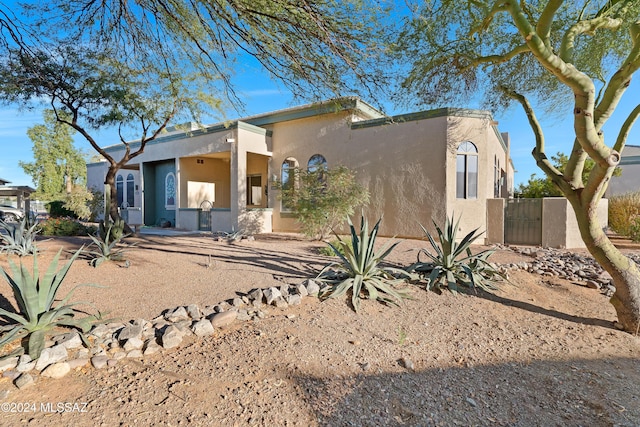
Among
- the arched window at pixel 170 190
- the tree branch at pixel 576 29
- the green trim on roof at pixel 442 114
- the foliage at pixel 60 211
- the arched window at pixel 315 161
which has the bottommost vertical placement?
the foliage at pixel 60 211

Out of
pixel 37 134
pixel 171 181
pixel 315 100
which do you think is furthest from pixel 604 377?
pixel 37 134

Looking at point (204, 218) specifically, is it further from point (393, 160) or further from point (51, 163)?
point (51, 163)

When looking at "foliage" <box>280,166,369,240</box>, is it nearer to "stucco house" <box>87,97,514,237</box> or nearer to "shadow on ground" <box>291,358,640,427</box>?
"stucco house" <box>87,97,514,237</box>

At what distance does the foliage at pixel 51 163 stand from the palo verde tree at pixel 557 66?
32783 millimetres

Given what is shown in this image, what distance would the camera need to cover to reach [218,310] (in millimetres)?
3961

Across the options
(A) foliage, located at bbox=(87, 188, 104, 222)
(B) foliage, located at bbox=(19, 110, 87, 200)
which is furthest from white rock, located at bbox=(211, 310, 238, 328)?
(B) foliage, located at bbox=(19, 110, 87, 200)

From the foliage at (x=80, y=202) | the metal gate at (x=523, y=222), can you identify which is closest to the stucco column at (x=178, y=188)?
the foliage at (x=80, y=202)

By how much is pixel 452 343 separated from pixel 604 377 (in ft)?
4.44

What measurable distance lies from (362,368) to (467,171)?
372 inches

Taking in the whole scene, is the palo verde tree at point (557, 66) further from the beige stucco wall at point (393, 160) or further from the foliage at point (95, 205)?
the foliage at point (95, 205)

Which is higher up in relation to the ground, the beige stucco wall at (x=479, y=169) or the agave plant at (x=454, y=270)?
the beige stucco wall at (x=479, y=169)

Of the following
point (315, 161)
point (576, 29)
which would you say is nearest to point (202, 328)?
point (576, 29)

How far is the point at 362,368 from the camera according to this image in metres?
3.01

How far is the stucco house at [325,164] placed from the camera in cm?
1070
